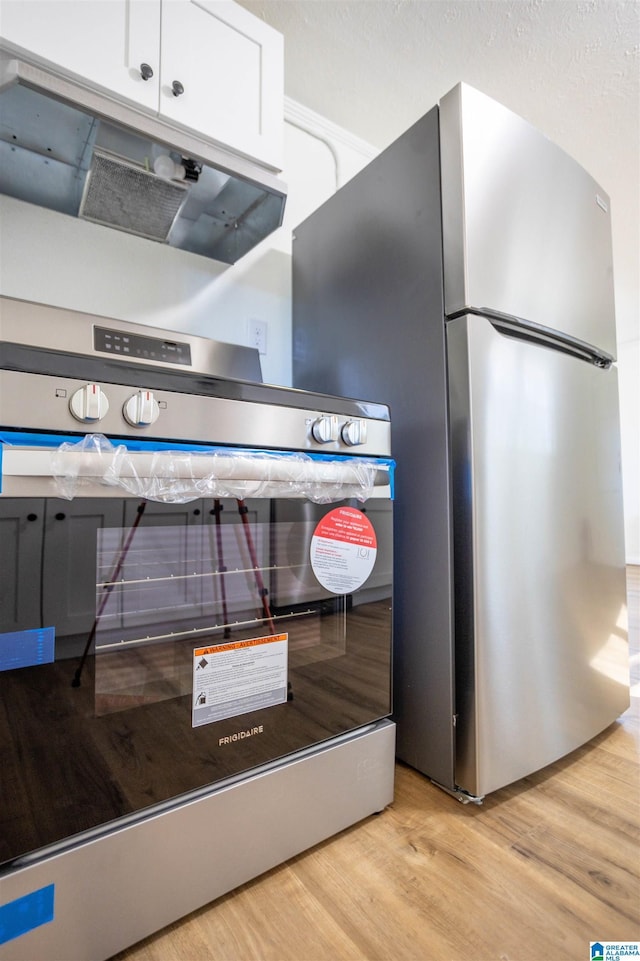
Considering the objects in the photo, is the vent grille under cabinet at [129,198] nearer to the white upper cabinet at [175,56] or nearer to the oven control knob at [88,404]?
the white upper cabinet at [175,56]

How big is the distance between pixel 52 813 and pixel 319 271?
4.34ft

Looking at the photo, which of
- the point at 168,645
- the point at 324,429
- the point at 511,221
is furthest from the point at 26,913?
the point at 511,221

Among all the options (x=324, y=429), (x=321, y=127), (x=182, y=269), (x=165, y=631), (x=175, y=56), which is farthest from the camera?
(x=321, y=127)

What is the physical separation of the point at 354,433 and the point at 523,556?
1.44ft

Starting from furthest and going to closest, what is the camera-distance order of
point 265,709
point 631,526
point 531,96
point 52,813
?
point 631,526
point 531,96
point 265,709
point 52,813

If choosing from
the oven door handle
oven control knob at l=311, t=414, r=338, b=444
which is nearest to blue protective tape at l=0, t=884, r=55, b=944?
the oven door handle

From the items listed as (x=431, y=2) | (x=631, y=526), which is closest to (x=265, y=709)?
(x=431, y=2)

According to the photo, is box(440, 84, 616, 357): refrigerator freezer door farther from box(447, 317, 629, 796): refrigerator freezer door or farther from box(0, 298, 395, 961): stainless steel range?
box(0, 298, 395, 961): stainless steel range

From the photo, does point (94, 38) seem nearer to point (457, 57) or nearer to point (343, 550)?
point (343, 550)

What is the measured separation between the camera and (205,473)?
0.65m

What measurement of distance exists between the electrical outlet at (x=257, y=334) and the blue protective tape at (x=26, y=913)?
4.15 ft

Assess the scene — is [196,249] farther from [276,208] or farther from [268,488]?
[268,488]

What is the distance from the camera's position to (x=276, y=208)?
3.76 feet

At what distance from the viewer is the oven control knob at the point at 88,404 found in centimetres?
57
